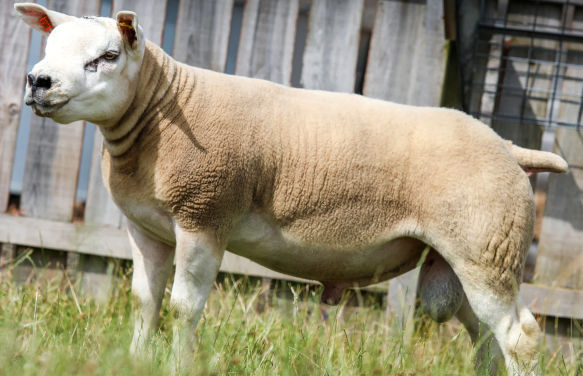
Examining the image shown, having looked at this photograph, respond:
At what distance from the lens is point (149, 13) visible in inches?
146

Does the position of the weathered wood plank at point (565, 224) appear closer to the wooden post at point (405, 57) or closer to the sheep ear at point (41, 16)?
the wooden post at point (405, 57)

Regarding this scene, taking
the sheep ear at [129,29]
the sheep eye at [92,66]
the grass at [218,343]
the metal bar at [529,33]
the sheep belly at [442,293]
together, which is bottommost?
the grass at [218,343]

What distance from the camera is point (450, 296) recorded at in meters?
2.83

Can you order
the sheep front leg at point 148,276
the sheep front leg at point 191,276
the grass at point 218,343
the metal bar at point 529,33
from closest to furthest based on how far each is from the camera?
the grass at point 218,343
the sheep front leg at point 191,276
the sheep front leg at point 148,276
the metal bar at point 529,33

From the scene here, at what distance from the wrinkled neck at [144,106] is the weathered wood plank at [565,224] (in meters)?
2.61

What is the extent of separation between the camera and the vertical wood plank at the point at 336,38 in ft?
12.1

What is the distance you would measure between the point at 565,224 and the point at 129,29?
2968 millimetres

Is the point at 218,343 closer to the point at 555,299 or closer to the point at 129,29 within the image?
the point at 129,29

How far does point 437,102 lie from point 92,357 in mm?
2524

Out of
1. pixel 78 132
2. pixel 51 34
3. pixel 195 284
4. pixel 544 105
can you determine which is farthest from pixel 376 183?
pixel 78 132

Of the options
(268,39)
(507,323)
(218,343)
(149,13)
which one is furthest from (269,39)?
(507,323)

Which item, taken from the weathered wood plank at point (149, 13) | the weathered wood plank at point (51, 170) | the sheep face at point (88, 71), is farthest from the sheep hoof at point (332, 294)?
the weathered wood plank at point (149, 13)

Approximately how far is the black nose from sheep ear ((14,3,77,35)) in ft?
1.41

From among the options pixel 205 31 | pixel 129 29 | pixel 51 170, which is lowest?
pixel 51 170
